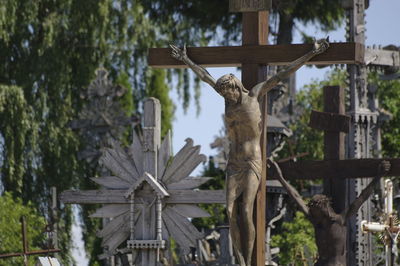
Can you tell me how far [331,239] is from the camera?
16.9 m

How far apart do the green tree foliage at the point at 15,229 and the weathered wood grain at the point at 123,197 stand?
20.5ft

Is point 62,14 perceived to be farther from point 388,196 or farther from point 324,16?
point 388,196

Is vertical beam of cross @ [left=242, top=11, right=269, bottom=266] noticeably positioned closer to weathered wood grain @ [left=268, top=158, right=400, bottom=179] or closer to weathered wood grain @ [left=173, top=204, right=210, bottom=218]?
weathered wood grain @ [left=268, top=158, right=400, bottom=179]

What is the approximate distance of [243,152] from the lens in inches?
586

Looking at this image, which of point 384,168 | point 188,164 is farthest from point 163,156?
point 384,168

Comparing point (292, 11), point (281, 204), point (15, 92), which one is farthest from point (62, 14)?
point (281, 204)

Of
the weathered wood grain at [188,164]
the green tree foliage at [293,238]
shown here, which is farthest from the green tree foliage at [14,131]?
the weathered wood grain at [188,164]

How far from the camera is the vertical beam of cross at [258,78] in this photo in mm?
15039

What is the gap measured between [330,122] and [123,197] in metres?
2.34

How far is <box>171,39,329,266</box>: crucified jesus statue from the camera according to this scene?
48.7ft

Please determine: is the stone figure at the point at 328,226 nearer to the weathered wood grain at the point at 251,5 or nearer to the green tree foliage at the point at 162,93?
the weathered wood grain at the point at 251,5

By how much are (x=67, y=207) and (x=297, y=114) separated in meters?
6.11

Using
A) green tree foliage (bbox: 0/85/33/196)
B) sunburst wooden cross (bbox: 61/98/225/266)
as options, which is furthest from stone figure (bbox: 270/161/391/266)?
green tree foliage (bbox: 0/85/33/196)

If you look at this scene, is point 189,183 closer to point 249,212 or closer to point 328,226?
point 328,226
